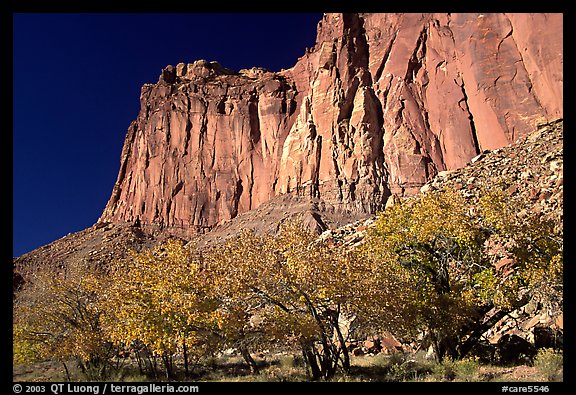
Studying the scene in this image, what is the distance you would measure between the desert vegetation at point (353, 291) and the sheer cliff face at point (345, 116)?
44.0 meters

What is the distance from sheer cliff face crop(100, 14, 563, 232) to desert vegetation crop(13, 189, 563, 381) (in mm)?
44042

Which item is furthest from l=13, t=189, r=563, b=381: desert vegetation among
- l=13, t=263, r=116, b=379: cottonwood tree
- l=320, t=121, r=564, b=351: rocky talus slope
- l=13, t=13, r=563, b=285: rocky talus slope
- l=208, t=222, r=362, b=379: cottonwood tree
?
l=13, t=13, r=563, b=285: rocky talus slope

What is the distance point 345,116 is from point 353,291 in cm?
6928

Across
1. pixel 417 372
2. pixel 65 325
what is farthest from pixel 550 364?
pixel 65 325

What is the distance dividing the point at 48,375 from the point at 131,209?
8342 cm

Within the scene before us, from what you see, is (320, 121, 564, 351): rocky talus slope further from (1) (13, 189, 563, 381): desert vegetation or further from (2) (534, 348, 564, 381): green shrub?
(1) (13, 189, 563, 381): desert vegetation

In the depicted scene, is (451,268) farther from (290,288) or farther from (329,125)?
(329,125)

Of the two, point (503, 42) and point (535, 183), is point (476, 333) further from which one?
point (503, 42)

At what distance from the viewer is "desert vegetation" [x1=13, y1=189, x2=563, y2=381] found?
12.9m

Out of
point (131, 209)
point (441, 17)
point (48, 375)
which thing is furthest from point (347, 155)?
point (48, 375)

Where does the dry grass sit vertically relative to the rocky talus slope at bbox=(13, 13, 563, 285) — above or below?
below

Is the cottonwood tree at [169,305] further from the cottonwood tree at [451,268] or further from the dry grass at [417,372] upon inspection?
the cottonwood tree at [451,268]

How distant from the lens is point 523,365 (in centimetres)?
1428

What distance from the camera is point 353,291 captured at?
1252cm
